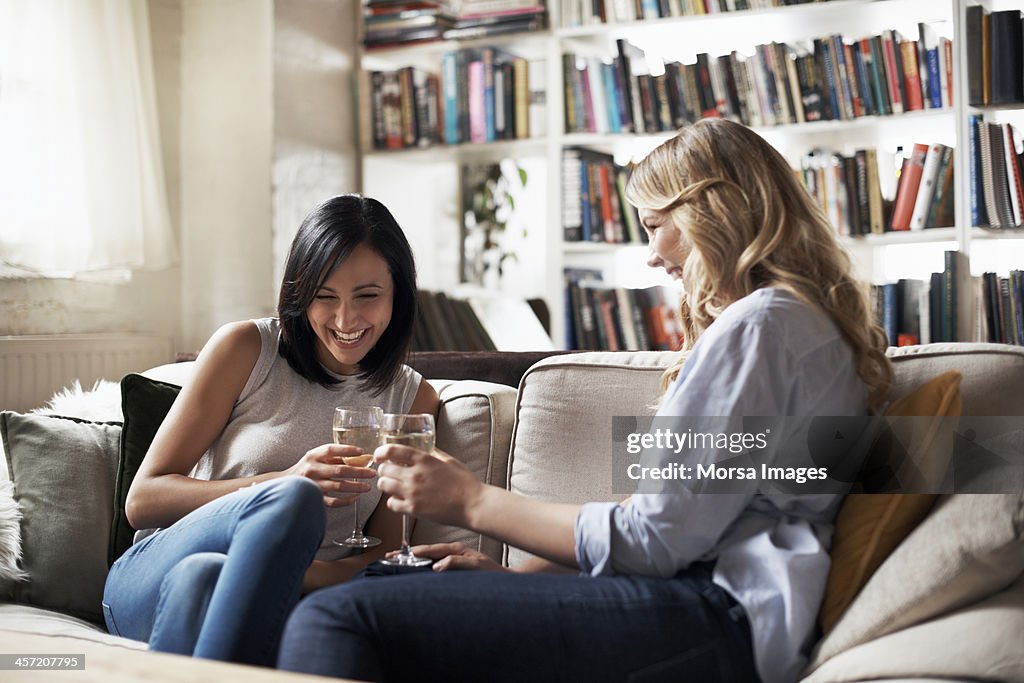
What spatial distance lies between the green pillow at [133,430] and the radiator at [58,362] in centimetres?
104

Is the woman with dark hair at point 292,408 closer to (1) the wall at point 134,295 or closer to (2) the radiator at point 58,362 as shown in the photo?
(2) the radiator at point 58,362

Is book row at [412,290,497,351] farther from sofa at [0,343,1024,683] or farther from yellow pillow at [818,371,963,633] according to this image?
yellow pillow at [818,371,963,633]

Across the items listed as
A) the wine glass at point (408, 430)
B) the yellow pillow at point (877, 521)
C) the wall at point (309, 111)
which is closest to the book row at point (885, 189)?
the wall at point (309, 111)

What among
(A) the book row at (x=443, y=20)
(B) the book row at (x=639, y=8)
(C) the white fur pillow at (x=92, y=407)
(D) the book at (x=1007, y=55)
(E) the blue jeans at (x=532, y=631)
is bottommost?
(E) the blue jeans at (x=532, y=631)

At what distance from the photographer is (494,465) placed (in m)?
2.00

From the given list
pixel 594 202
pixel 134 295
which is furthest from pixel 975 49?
pixel 134 295

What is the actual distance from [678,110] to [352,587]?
2.39 m

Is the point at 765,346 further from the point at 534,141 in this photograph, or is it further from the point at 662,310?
the point at 534,141

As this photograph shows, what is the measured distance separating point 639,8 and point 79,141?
5.76 feet

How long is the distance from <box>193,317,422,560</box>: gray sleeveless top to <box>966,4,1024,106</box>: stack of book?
80.2 inches

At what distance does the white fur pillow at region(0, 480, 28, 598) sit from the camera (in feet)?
6.08

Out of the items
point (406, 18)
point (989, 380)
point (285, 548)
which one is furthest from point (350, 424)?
point (406, 18)

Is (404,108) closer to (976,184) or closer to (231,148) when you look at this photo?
(231,148)

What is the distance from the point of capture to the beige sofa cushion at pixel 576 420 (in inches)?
74.0
